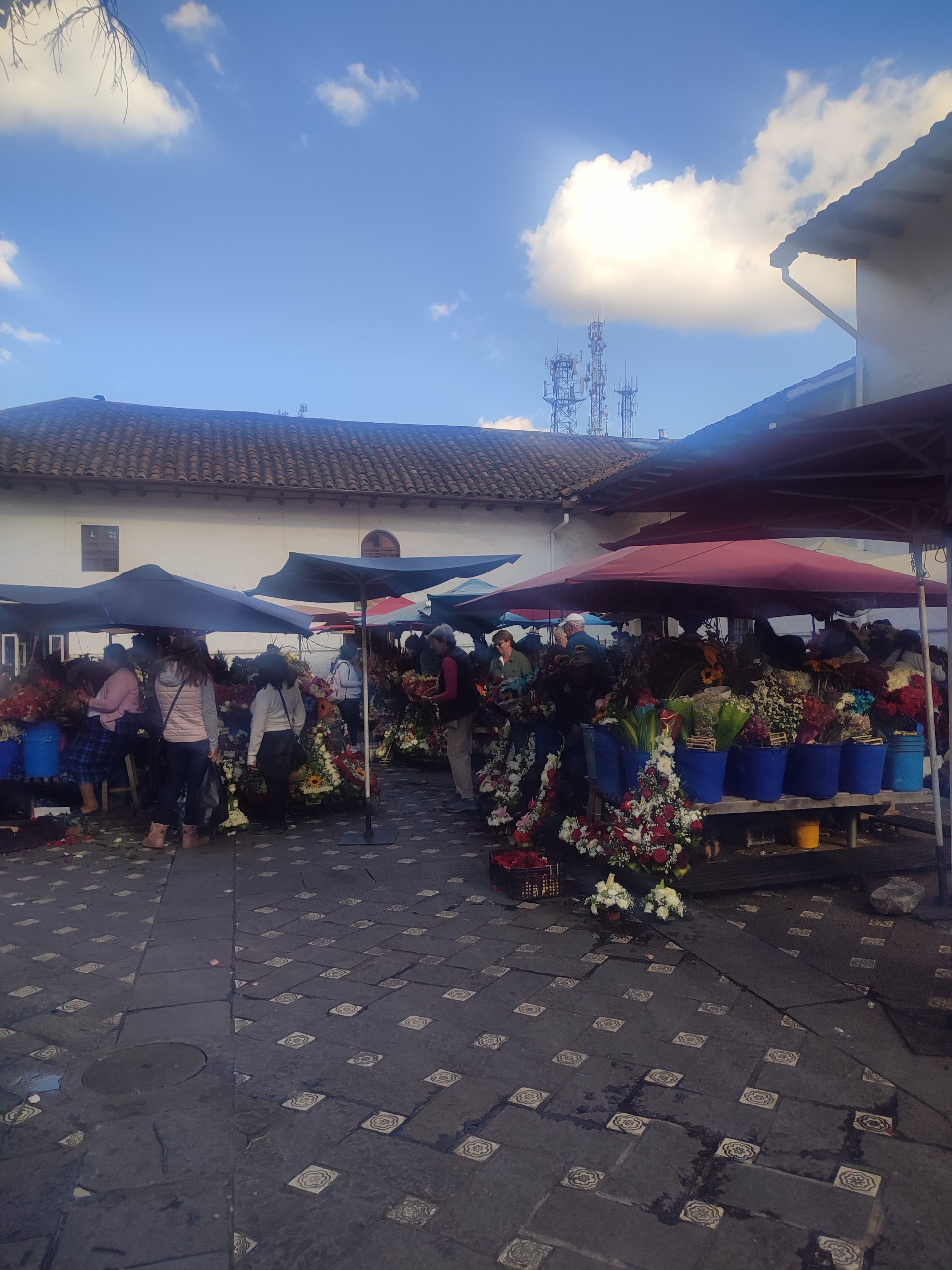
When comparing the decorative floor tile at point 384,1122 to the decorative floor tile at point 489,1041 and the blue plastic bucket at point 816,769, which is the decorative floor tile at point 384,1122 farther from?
the blue plastic bucket at point 816,769

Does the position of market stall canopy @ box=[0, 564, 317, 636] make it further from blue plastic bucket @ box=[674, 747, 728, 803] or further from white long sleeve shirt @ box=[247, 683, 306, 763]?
blue plastic bucket @ box=[674, 747, 728, 803]

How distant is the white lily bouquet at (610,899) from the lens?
509 centimetres

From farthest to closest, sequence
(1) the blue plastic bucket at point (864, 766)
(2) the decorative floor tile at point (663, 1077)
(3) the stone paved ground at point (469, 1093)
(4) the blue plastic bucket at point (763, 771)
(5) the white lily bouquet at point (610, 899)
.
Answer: (1) the blue plastic bucket at point (864, 766), (4) the blue plastic bucket at point (763, 771), (5) the white lily bouquet at point (610, 899), (2) the decorative floor tile at point (663, 1077), (3) the stone paved ground at point (469, 1093)

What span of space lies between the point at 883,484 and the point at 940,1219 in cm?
308

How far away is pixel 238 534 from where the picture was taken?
19641 millimetres

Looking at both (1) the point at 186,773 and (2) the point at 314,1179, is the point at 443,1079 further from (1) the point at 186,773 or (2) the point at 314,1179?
(1) the point at 186,773

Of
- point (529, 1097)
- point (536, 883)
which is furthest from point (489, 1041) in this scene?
point (536, 883)

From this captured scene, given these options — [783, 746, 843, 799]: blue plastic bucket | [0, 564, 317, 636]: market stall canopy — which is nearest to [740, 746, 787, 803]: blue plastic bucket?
[783, 746, 843, 799]: blue plastic bucket

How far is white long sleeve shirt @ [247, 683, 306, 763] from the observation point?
787 centimetres

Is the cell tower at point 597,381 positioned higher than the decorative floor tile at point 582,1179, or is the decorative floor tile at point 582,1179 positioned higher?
the cell tower at point 597,381

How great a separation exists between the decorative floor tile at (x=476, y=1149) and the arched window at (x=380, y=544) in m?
17.9

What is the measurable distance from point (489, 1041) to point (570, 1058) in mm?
347

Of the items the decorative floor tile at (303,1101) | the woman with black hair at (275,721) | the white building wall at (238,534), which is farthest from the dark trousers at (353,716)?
the decorative floor tile at (303,1101)

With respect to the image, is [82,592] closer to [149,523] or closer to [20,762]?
[20,762]
